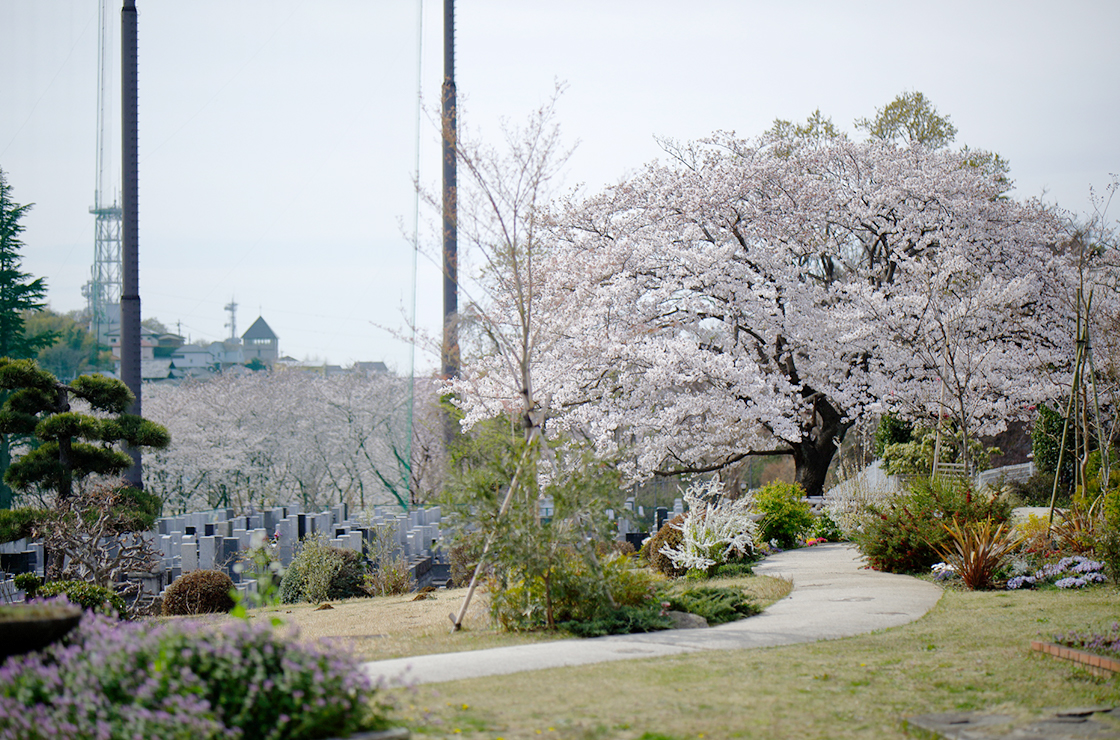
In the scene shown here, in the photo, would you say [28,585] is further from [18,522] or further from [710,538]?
[710,538]

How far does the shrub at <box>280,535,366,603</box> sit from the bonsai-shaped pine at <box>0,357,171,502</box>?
2.86 m

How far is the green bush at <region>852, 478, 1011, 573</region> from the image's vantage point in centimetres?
1069

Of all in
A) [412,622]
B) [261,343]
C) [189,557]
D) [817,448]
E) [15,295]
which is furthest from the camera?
[261,343]

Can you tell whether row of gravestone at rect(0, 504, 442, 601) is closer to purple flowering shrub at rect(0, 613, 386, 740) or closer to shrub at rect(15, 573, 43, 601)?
shrub at rect(15, 573, 43, 601)

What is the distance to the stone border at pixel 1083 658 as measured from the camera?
5289 millimetres

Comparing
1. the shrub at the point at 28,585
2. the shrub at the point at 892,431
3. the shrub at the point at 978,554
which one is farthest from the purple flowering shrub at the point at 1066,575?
the shrub at the point at 28,585

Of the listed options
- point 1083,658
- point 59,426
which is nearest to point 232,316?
point 59,426

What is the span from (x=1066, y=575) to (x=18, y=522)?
1274 centimetres

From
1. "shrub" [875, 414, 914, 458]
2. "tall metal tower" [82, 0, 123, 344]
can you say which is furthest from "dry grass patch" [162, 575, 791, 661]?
"tall metal tower" [82, 0, 123, 344]

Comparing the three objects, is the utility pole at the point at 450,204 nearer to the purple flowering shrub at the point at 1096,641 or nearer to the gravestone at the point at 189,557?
the gravestone at the point at 189,557

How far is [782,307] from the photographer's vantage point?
17266 millimetres

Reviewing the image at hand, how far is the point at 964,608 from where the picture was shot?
26.7 feet

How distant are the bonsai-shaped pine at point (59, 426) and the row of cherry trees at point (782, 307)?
583 centimetres

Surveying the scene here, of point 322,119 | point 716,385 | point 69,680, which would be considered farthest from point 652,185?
point 69,680
